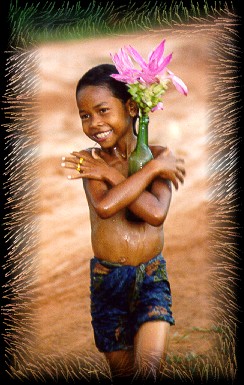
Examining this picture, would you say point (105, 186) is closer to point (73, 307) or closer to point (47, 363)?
point (73, 307)

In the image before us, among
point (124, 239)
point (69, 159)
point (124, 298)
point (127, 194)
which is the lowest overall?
point (124, 298)

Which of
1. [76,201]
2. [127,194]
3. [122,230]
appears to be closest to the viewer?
[127,194]

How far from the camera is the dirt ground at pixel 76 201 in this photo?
6.21 ft

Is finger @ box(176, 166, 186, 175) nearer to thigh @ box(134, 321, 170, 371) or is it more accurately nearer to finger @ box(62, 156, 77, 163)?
finger @ box(62, 156, 77, 163)

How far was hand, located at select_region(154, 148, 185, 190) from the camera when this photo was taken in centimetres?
177

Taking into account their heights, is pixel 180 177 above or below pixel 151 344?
above

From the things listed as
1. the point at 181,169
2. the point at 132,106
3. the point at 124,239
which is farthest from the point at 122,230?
the point at 132,106

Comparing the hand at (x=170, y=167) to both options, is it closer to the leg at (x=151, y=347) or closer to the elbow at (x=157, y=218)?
the elbow at (x=157, y=218)

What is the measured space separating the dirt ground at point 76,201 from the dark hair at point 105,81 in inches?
4.4

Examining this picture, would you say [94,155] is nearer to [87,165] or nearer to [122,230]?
[87,165]

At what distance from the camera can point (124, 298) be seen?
183 centimetres

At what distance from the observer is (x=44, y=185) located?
1.93 meters

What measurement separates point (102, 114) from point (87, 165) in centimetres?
14

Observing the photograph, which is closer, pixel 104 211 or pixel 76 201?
pixel 104 211
